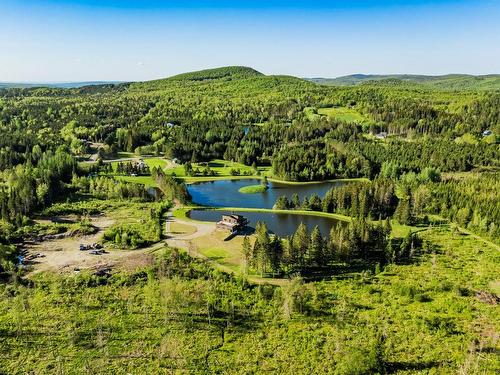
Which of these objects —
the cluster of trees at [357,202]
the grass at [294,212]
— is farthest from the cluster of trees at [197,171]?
the cluster of trees at [357,202]

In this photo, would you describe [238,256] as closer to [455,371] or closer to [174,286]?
[174,286]

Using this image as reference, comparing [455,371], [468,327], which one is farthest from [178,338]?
[468,327]

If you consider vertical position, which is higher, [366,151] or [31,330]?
[366,151]

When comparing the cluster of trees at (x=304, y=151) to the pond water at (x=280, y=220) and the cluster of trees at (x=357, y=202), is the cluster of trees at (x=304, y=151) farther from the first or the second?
the pond water at (x=280, y=220)

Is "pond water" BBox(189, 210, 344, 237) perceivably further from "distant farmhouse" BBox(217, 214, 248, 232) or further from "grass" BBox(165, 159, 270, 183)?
"grass" BBox(165, 159, 270, 183)

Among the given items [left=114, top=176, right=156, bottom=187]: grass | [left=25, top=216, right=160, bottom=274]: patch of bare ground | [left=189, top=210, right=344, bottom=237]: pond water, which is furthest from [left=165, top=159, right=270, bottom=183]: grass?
[left=25, top=216, right=160, bottom=274]: patch of bare ground

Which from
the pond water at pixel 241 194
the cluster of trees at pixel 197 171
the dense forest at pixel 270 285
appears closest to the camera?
the dense forest at pixel 270 285
